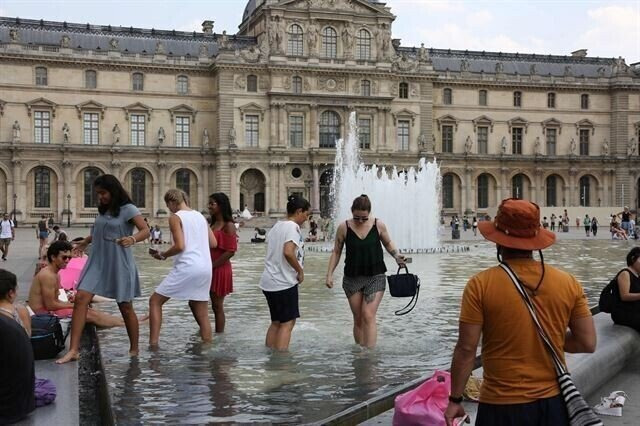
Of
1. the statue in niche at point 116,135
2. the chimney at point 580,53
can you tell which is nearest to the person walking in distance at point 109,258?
the statue in niche at point 116,135

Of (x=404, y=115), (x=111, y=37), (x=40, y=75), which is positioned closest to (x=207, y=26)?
(x=111, y=37)

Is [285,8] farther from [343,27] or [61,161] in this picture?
[61,161]

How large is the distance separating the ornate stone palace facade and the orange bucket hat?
57.3 meters

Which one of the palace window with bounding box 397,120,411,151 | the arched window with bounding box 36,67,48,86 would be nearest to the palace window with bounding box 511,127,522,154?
the palace window with bounding box 397,120,411,151

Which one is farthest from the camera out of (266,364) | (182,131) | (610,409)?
(182,131)

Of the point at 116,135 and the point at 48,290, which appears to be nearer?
the point at 48,290

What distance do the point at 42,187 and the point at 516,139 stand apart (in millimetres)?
39013

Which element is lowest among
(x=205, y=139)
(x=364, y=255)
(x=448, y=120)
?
(x=364, y=255)

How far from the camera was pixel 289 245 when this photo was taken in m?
10.1

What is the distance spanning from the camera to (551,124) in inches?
2918

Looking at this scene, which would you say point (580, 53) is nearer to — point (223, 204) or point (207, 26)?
point (207, 26)

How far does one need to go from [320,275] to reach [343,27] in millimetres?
45303

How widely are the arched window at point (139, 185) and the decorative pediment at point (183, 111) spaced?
15.7ft

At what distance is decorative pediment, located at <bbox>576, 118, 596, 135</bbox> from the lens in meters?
74.7
